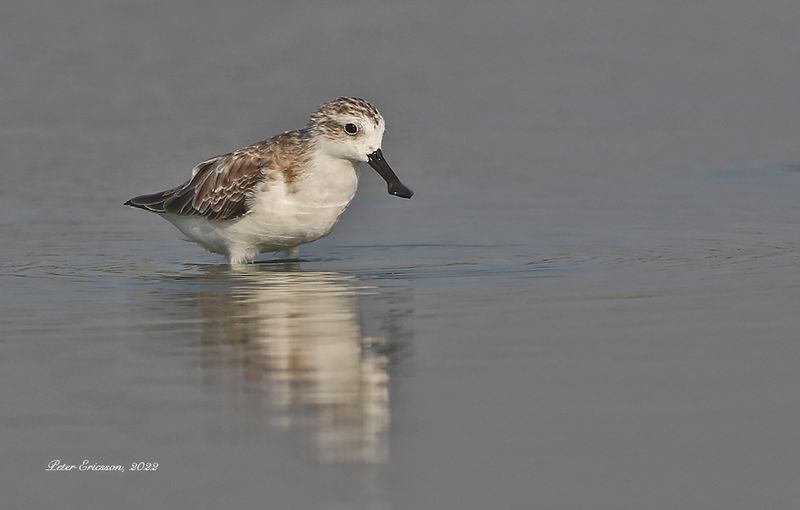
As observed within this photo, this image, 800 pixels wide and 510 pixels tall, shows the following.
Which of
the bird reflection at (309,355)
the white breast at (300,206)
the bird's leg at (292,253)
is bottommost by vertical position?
the bird reflection at (309,355)

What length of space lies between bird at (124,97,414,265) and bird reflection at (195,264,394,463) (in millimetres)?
559

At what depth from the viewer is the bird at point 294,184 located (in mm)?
13070

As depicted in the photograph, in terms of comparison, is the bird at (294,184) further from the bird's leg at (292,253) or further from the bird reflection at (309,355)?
the bird reflection at (309,355)

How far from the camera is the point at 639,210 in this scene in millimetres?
16125

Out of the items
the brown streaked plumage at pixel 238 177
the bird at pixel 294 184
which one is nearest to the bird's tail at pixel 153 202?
the brown streaked plumage at pixel 238 177

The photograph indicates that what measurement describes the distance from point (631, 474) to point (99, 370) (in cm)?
344

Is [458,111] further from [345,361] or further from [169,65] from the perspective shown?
[345,361]

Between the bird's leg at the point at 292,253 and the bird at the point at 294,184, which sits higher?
the bird at the point at 294,184

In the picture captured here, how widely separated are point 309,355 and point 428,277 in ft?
10.1

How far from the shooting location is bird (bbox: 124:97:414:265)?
42.9 ft

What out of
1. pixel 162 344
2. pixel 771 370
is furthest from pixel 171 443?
pixel 771 370

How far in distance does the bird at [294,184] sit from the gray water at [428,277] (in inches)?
13.3

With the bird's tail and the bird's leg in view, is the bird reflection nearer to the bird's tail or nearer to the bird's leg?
the bird's leg

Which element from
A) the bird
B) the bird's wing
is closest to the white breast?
the bird
